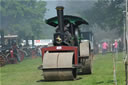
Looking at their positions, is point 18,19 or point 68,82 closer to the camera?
point 68,82

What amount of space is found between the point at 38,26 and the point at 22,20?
3.38 metres

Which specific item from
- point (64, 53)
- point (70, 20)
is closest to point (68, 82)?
point (64, 53)

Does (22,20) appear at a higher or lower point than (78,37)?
higher

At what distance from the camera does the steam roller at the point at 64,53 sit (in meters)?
13.0

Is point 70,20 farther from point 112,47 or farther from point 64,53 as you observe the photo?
point 112,47

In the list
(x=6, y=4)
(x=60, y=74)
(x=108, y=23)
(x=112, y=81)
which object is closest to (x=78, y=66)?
(x=60, y=74)

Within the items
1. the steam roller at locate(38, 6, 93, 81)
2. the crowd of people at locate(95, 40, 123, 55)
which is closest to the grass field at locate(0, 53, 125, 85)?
the steam roller at locate(38, 6, 93, 81)

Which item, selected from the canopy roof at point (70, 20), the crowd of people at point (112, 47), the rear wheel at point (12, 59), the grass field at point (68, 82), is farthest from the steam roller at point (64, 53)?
the crowd of people at point (112, 47)

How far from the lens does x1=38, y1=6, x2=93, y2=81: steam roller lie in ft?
42.5

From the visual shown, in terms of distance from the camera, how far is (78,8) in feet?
186

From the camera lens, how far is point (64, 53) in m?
13.3

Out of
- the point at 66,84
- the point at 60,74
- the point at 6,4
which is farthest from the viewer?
the point at 6,4

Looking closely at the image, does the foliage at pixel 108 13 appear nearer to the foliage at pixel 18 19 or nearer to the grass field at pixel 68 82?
the foliage at pixel 18 19

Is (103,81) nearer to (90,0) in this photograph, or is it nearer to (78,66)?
(78,66)
